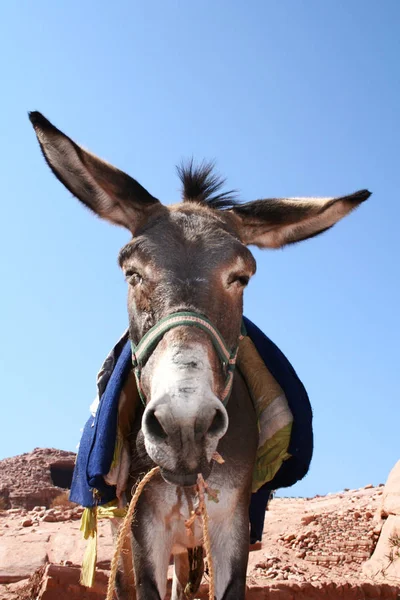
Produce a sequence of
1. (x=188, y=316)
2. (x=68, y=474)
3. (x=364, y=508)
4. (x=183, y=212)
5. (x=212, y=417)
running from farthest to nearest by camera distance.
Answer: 1. (x=68, y=474)
2. (x=364, y=508)
3. (x=183, y=212)
4. (x=188, y=316)
5. (x=212, y=417)

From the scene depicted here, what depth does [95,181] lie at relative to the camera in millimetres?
3754

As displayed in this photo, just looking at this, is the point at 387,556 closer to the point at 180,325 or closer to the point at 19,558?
the point at 19,558

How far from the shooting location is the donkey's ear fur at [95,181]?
3547mm

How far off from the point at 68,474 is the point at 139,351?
31892 mm

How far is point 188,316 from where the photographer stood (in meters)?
2.90

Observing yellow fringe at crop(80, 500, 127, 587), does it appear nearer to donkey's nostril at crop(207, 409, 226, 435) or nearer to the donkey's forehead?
donkey's nostril at crop(207, 409, 226, 435)

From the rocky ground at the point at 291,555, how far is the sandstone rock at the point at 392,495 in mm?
22

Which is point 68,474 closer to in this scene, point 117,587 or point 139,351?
point 117,587

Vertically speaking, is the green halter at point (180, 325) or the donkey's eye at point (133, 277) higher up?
the donkey's eye at point (133, 277)

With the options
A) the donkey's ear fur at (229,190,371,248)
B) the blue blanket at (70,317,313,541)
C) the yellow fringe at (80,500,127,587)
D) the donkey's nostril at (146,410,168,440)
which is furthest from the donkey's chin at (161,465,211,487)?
the donkey's ear fur at (229,190,371,248)

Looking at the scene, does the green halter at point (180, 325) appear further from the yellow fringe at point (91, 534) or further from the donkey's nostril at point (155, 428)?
the yellow fringe at point (91, 534)

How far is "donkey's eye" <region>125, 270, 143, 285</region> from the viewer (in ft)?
10.9

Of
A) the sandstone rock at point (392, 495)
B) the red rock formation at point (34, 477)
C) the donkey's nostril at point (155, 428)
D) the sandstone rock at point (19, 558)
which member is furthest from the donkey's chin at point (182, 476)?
the red rock formation at point (34, 477)

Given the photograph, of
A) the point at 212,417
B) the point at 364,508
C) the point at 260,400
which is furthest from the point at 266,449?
the point at 364,508
